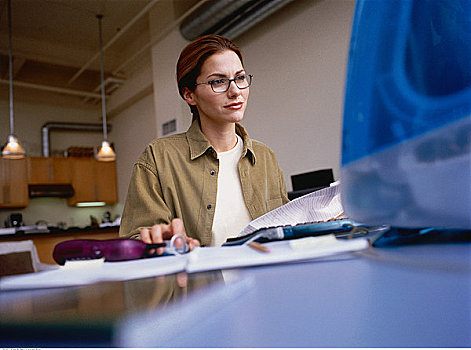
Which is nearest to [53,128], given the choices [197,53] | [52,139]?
[52,139]

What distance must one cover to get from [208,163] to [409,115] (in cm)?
108

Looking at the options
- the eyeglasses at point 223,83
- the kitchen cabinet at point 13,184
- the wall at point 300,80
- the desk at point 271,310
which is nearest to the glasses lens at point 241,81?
the eyeglasses at point 223,83

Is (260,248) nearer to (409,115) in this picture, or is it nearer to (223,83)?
(409,115)

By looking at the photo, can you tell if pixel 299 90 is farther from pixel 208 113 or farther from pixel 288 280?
pixel 288 280

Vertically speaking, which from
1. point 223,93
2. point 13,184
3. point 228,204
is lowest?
point 228,204

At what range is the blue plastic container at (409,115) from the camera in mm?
307

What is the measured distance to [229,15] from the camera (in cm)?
387

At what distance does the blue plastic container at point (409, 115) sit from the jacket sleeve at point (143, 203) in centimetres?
82

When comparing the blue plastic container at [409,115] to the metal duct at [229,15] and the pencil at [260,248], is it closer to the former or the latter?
the pencil at [260,248]

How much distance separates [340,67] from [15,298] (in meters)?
3.47

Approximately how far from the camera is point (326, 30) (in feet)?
11.4

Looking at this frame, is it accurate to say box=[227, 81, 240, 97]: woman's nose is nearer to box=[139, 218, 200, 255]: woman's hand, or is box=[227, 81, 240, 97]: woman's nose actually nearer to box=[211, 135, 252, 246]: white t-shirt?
box=[211, 135, 252, 246]: white t-shirt

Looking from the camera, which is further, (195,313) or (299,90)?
(299,90)

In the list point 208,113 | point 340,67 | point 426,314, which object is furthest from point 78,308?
point 340,67
